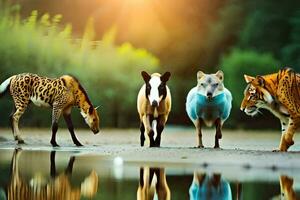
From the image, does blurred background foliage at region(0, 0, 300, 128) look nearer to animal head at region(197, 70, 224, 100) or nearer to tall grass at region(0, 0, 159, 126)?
tall grass at region(0, 0, 159, 126)

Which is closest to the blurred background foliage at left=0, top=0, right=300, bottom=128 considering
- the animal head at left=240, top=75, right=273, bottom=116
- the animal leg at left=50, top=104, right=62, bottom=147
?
the animal leg at left=50, top=104, right=62, bottom=147

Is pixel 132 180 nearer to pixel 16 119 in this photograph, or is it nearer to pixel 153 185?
pixel 153 185

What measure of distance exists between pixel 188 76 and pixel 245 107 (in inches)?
77.5

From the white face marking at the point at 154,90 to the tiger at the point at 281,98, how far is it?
96 centimetres

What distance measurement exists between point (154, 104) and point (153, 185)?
10.4 ft

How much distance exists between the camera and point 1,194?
5609 millimetres

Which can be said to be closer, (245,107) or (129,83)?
(245,107)

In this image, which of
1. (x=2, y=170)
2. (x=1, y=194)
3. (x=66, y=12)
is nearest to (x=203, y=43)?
(x=66, y=12)

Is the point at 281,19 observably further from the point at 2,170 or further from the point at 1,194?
the point at 1,194

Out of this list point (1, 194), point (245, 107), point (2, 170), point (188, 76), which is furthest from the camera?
point (188, 76)

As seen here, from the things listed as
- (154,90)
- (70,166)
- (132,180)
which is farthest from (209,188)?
(154,90)

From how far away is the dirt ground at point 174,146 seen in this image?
8.45 metres

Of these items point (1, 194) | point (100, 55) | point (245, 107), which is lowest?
point (1, 194)

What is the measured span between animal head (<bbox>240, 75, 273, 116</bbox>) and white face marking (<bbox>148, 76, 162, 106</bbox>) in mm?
958
